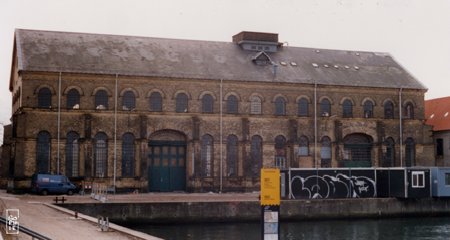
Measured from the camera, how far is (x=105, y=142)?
2051 inches

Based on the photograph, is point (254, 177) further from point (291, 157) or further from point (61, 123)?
point (61, 123)

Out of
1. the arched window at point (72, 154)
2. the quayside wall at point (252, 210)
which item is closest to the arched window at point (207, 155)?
the arched window at point (72, 154)

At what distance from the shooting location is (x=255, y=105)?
5666 cm

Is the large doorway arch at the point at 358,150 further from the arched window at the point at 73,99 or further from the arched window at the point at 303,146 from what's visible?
the arched window at the point at 73,99

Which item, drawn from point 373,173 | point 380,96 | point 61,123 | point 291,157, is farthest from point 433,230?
point 61,123

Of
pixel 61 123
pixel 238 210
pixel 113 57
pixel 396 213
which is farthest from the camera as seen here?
pixel 113 57

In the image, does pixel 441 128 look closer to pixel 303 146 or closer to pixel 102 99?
pixel 303 146

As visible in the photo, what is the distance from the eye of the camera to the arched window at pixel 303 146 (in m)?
57.7

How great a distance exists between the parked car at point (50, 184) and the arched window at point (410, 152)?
31.0 m

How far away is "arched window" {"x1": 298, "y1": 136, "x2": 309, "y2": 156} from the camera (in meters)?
57.7

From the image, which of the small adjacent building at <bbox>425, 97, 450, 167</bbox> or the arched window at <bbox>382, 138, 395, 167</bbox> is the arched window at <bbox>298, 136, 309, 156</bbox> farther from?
the small adjacent building at <bbox>425, 97, 450, 167</bbox>

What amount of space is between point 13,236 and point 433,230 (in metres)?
26.7

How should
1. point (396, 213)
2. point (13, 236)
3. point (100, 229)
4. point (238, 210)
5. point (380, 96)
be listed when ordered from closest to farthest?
point (13, 236) → point (100, 229) → point (238, 210) → point (396, 213) → point (380, 96)

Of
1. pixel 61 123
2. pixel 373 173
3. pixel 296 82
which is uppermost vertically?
pixel 296 82
